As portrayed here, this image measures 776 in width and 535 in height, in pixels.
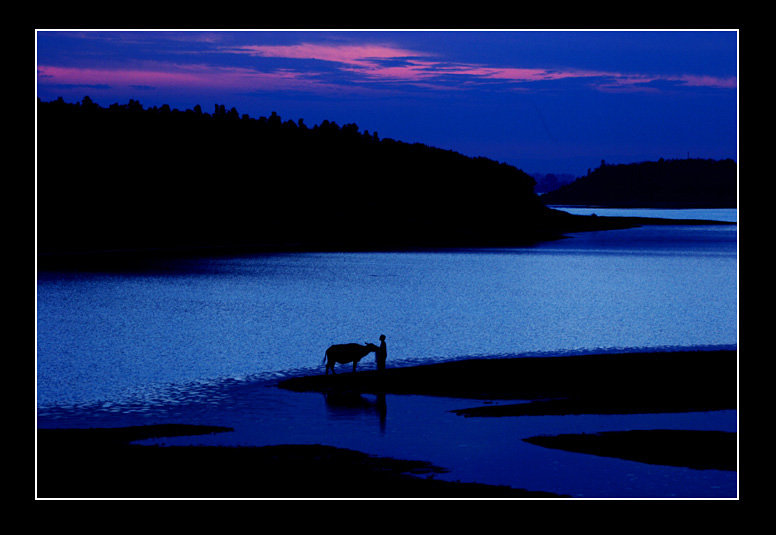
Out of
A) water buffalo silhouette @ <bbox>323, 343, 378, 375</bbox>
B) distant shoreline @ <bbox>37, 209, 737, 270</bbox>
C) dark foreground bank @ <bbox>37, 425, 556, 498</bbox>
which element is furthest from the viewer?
distant shoreline @ <bbox>37, 209, 737, 270</bbox>

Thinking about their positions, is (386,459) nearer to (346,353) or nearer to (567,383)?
(346,353)

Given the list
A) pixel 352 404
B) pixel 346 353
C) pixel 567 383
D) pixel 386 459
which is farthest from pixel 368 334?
pixel 386 459

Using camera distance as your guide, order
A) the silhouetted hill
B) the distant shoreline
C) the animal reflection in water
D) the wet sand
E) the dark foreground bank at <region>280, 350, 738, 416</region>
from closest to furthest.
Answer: the wet sand < the animal reflection in water < the dark foreground bank at <region>280, 350, 738, 416</region> < the distant shoreline < the silhouetted hill

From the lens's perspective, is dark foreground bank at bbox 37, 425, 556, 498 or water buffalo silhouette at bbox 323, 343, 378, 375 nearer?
dark foreground bank at bbox 37, 425, 556, 498

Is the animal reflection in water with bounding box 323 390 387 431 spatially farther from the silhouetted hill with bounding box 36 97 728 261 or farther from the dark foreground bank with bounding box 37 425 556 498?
the silhouetted hill with bounding box 36 97 728 261

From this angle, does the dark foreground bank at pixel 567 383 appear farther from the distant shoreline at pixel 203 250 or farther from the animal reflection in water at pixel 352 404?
the distant shoreline at pixel 203 250

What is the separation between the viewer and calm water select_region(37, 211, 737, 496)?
918 inches

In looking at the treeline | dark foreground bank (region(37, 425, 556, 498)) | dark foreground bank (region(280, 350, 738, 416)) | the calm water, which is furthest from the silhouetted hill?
dark foreground bank (region(37, 425, 556, 498))

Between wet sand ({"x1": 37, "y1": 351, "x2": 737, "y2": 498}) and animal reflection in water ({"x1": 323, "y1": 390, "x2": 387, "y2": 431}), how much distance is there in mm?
324

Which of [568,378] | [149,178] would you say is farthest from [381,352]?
[149,178]

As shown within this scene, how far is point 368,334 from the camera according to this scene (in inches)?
2031

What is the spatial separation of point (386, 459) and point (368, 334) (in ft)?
98.9
